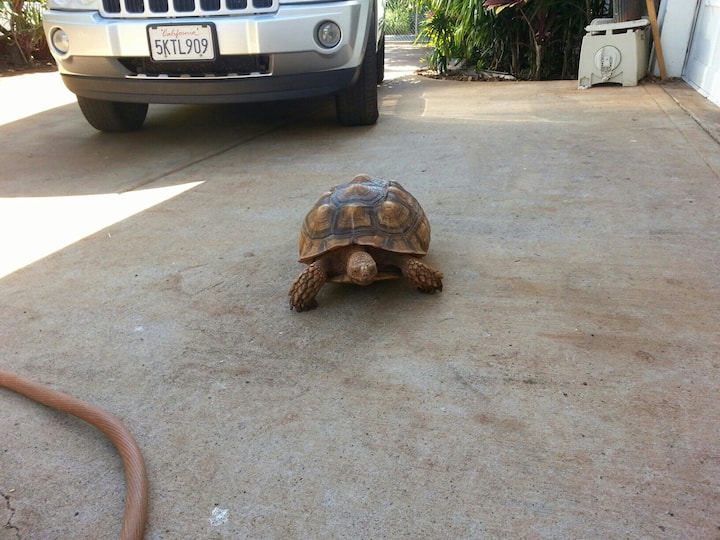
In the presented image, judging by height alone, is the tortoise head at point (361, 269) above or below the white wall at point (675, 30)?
below

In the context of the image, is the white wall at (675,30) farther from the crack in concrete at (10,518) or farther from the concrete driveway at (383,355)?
the crack in concrete at (10,518)

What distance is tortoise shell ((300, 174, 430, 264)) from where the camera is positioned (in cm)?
218

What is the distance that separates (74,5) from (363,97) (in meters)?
2.20

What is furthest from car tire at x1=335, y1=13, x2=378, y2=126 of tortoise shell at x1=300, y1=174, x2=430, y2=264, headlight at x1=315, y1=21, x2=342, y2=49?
tortoise shell at x1=300, y1=174, x2=430, y2=264

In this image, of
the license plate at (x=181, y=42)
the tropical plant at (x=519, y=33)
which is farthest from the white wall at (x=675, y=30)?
the license plate at (x=181, y=42)

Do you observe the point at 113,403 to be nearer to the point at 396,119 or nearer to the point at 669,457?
the point at 669,457

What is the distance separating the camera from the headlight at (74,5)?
397 centimetres

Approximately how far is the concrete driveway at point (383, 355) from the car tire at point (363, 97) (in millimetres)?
1142

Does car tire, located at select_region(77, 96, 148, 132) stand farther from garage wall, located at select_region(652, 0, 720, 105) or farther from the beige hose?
garage wall, located at select_region(652, 0, 720, 105)

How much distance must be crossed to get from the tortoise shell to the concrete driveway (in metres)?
0.22

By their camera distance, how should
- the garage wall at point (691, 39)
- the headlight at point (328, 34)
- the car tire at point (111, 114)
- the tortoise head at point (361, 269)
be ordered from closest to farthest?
the tortoise head at point (361, 269) → the headlight at point (328, 34) → the car tire at point (111, 114) → the garage wall at point (691, 39)

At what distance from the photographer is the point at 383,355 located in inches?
74.7

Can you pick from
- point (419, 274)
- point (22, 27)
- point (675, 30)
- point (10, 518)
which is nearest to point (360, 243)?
point (419, 274)

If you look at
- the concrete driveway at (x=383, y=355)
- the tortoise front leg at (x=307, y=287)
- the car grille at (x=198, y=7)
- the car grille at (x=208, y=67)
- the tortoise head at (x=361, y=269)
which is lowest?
the concrete driveway at (x=383, y=355)
